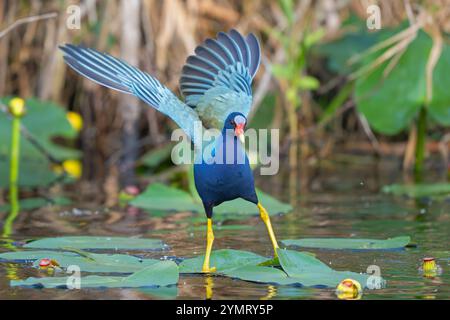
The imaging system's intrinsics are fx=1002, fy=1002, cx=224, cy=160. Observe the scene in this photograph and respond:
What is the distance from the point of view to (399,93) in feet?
21.7

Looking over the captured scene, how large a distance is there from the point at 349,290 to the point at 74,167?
5.36 metres

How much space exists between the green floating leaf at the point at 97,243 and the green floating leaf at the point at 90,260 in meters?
0.19

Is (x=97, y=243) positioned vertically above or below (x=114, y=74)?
below

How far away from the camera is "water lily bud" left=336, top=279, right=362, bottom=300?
10.6ft

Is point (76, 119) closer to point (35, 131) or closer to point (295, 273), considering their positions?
point (35, 131)

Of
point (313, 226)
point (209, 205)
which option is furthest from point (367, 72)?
point (209, 205)

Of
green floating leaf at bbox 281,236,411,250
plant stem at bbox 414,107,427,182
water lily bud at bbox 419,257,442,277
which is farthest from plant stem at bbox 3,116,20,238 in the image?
plant stem at bbox 414,107,427,182

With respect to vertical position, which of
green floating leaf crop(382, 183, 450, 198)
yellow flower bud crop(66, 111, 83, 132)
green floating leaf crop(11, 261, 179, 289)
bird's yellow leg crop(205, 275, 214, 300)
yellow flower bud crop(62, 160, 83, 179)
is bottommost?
bird's yellow leg crop(205, 275, 214, 300)

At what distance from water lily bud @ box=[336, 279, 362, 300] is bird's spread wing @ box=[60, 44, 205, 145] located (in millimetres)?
1168

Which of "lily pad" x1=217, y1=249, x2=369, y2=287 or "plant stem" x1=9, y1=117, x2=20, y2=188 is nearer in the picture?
"lily pad" x1=217, y1=249, x2=369, y2=287

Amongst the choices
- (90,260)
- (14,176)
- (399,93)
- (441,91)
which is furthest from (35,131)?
(90,260)

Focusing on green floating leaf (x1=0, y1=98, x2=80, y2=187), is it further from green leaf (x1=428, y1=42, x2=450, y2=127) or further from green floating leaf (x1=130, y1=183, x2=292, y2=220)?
green leaf (x1=428, y1=42, x2=450, y2=127)

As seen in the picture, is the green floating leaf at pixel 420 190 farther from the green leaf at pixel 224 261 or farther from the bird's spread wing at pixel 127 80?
the green leaf at pixel 224 261
